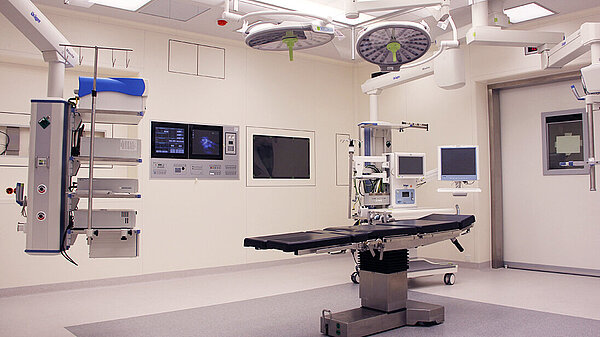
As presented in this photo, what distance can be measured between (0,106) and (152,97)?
4.60 ft

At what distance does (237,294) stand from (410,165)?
2159 millimetres

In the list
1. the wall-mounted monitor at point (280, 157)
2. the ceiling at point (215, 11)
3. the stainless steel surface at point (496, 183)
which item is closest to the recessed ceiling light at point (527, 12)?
the ceiling at point (215, 11)

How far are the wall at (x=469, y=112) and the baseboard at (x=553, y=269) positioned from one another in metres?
0.30

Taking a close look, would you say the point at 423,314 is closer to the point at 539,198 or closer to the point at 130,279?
the point at 539,198

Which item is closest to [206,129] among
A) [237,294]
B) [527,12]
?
[237,294]

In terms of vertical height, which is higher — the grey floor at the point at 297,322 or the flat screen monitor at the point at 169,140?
the flat screen monitor at the point at 169,140

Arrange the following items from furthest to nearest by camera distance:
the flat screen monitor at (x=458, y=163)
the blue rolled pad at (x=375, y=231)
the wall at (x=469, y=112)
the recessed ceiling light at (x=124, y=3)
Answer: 1. the wall at (x=469, y=112)
2. the flat screen monitor at (x=458, y=163)
3. the recessed ceiling light at (x=124, y=3)
4. the blue rolled pad at (x=375, y=231)

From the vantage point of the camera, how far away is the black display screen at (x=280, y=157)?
6219 millimetres

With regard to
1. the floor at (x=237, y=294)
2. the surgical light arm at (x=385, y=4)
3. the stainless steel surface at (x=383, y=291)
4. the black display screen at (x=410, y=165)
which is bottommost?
the floor at (x=237, y=294)

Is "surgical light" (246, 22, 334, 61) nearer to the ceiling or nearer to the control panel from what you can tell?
the ceiling

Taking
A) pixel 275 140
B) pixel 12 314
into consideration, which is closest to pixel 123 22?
pixel 275 140

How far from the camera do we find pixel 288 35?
2689 mm

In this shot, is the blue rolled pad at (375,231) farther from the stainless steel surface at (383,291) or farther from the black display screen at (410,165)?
the black display screen at (410,165)

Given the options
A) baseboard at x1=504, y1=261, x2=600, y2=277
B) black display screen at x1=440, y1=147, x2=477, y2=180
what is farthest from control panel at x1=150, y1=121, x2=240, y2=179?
baseboard at x1=504, y1=261, x2=600, y2=277
